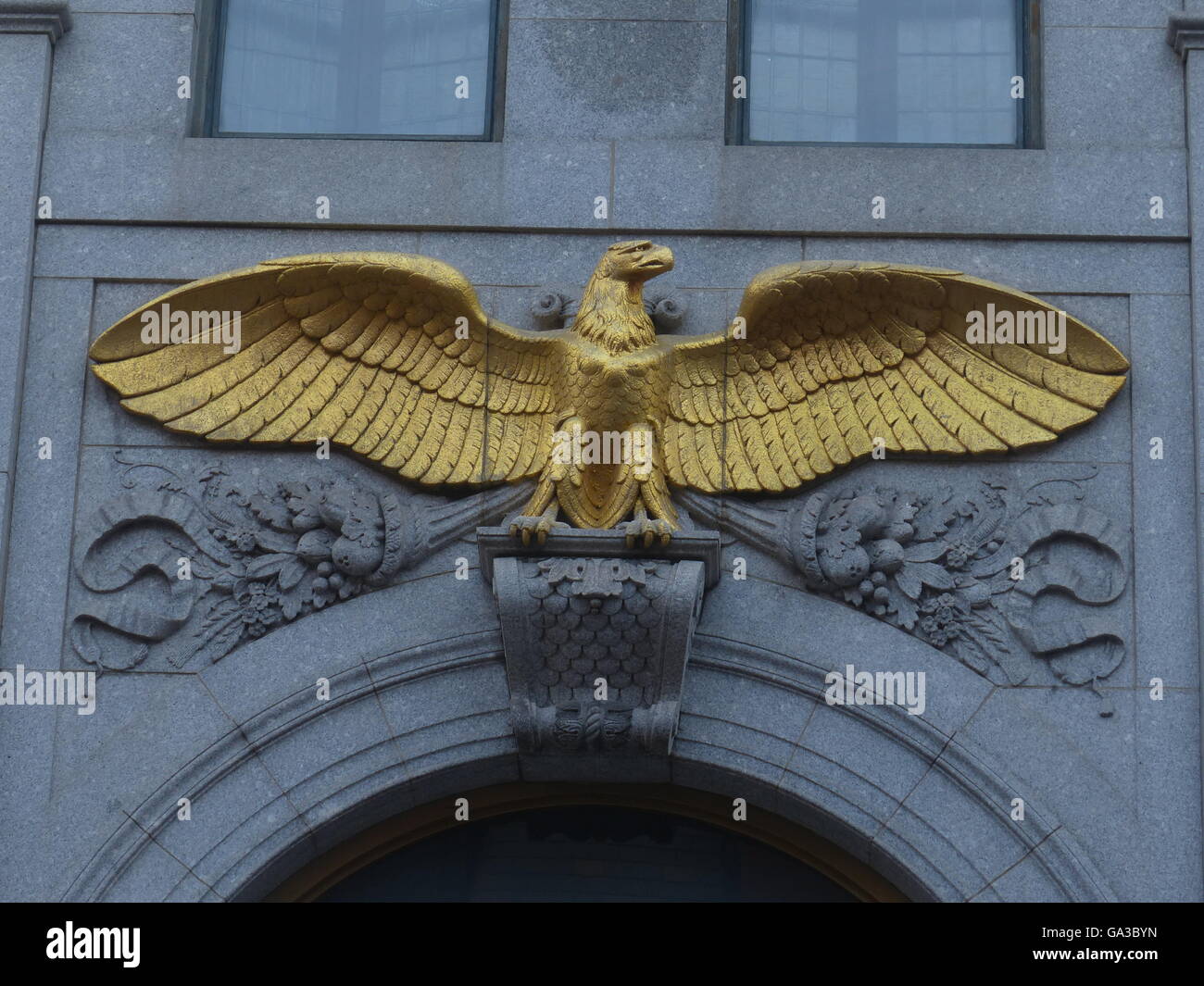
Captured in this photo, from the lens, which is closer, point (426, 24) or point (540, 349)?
point (540, 349)

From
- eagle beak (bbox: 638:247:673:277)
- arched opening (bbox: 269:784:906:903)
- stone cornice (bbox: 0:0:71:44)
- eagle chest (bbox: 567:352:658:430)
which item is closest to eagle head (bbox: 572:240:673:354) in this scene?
eagle beak (bbox: 638:247:673:277)

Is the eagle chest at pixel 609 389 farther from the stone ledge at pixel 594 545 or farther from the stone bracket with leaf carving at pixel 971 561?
the stone ledge at pixel 594 545

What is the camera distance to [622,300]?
14.0m

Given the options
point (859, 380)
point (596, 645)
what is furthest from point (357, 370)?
point (859, 380)

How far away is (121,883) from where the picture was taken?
13.5 meters

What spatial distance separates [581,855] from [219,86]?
17.2 feet

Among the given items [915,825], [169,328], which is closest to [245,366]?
[169,328]

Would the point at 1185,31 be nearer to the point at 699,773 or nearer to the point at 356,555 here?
the point at 699,773

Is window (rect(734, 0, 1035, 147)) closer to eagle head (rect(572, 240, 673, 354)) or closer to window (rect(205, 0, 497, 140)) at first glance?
eagle head (rect(572, 240, 673, 354))

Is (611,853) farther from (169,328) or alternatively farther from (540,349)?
(169,328)

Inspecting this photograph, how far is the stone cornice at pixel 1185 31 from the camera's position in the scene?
14.6 m

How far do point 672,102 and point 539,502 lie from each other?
9.11ft

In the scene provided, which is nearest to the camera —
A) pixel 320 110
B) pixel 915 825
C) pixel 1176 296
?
pixel 915 825

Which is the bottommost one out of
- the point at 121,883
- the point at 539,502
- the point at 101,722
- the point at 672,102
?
the point at 121,883
